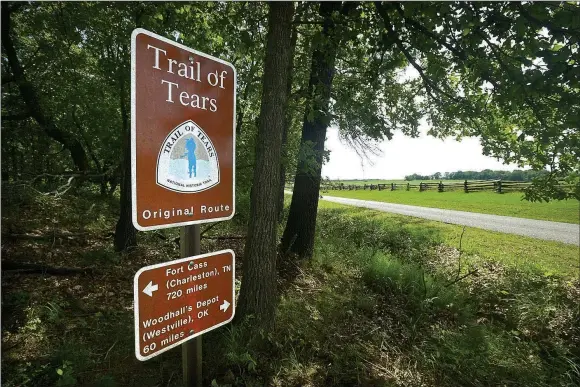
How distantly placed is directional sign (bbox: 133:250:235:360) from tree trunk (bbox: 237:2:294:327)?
1285 millimetres

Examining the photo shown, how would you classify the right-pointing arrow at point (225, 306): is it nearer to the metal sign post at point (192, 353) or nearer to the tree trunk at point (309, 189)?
the metal sign post at point (192, 353)

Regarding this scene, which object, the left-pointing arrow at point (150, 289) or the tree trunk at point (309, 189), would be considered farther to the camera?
the tree trunk at point (309, 189)

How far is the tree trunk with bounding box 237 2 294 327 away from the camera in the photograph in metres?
3.35

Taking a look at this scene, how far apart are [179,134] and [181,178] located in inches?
9.6

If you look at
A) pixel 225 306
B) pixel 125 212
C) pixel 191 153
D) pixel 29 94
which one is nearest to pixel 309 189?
pixel 125 212

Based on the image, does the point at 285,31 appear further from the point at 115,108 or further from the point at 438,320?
the point at 115,108

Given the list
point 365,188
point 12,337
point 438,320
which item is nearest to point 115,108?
point 12,337

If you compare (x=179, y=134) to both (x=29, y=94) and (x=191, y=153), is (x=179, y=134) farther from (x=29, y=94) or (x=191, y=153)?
(x=29, y=94)

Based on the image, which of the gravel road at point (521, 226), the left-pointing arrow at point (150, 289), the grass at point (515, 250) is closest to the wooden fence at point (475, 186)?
the gravel road at point (521, 226)

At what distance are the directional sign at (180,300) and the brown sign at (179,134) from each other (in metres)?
0.27

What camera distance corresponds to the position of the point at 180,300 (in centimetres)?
188

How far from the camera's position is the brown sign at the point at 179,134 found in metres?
1.63

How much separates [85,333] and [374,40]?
209 inches

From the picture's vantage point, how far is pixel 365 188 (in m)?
53.7
